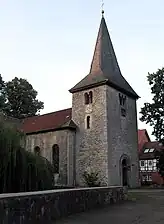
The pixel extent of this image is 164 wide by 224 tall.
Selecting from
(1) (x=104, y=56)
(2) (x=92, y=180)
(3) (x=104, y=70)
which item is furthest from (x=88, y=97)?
(2) (x=92, y=180)

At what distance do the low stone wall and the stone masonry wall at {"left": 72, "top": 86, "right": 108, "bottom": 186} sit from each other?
14.6 metres

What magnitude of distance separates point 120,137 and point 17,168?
18521 millimetres

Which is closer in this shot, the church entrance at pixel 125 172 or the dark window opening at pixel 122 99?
the church entrance at pixel 125 172

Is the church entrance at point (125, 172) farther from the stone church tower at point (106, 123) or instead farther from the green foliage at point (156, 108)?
the green foliage at point (156, 108)

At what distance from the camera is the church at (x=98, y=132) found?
92.4ft

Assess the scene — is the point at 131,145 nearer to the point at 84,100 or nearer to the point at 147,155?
the point at 84,100

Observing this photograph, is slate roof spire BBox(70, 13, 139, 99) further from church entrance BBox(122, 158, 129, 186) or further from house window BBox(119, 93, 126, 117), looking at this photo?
church entrance BBox(122, 158, 129, 186)

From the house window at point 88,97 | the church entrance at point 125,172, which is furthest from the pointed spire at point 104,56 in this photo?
the church entrance at point 125,172

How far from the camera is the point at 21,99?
159 ft

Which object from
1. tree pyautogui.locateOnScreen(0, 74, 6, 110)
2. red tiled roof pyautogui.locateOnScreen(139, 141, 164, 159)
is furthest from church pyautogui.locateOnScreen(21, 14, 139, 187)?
red tiled roof pyautogui.locateOnScreen(139, 141, 164, 159)

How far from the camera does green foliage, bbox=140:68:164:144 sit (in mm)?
30047

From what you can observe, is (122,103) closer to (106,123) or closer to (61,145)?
(106,123)

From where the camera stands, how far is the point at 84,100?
102 feet

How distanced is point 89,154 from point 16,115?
2246 cm
